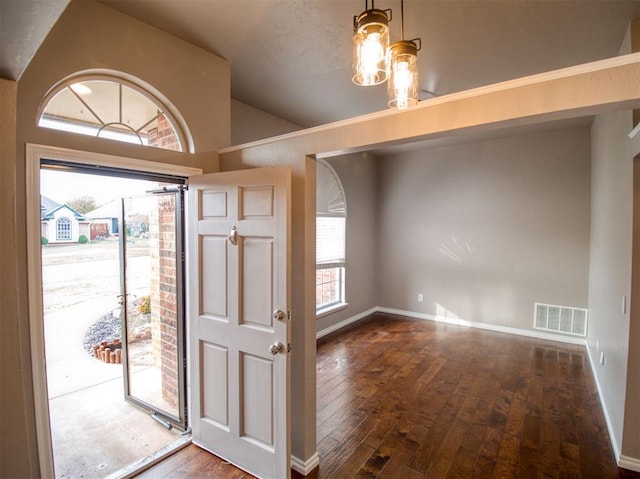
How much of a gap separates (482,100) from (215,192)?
5.58 ft

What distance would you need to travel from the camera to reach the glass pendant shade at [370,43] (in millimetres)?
1146

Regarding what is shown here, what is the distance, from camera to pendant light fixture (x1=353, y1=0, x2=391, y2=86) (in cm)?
114

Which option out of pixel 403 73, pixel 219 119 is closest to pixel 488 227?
pixel 219 119

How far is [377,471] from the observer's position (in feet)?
7.30

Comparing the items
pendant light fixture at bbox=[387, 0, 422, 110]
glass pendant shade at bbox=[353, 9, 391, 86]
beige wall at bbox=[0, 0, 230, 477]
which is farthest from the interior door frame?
pendant light fixture at bbox=[387, 0, 422, 110]

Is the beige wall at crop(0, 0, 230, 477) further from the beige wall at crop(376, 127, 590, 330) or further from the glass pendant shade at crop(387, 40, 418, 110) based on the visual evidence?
the beige wall at crop(376, 127, 590, 330)

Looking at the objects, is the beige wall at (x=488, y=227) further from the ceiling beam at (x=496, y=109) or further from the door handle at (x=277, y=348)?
the door handle at (x=277, y=348)

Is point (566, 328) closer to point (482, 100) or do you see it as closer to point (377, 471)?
point (377, 471)

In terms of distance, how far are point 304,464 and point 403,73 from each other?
7.80 feet

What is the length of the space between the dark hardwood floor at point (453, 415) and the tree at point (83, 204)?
3094mm

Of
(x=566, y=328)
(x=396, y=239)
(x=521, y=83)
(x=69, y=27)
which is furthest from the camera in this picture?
(x=396, y=239)

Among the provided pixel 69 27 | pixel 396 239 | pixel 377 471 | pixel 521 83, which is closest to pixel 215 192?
pixel 69 27

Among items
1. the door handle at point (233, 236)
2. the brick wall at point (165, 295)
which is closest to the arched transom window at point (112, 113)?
the brick wall at point (165, 295)

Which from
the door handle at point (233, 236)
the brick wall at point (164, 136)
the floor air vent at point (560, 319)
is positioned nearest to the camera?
the door handle at point (233, 236)
